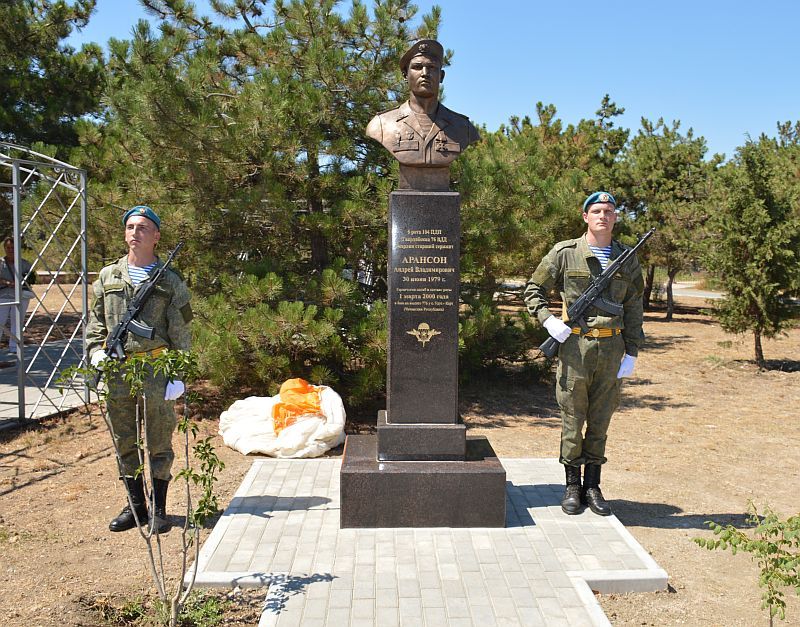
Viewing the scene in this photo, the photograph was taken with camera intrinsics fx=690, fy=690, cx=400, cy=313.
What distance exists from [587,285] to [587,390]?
2.22 feet

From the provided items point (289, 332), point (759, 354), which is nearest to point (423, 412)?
point (289, 332)

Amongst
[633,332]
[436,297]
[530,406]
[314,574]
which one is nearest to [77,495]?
[314,574]

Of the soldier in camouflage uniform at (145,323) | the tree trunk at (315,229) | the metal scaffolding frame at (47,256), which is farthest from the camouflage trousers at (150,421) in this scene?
the tree trunk at (315,229)

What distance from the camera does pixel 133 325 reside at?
416 centimetres

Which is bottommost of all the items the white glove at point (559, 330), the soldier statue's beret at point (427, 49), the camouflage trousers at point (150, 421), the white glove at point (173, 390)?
the camouflage trousers at point (150, 421)

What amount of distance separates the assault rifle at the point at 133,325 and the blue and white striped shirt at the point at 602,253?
260 cm

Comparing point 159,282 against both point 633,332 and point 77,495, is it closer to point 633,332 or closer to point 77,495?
point 77,495

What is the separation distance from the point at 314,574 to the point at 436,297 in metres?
1.83

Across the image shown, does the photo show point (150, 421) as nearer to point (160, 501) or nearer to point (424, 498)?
point (160, 501)

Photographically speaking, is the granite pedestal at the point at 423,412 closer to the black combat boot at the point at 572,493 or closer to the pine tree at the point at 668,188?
the black combat boot at the point at 572,493

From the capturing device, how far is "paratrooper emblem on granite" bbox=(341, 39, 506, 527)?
4.30 meters

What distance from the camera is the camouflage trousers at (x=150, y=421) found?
4.20 meters

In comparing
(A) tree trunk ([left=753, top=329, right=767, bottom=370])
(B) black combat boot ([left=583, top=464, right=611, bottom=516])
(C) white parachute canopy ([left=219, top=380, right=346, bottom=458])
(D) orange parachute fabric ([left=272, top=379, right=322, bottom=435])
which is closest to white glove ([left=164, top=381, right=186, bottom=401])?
(C) white parachute canopy ([left=219, top=380, right=346, bottom=458])

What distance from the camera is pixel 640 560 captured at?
390cm
